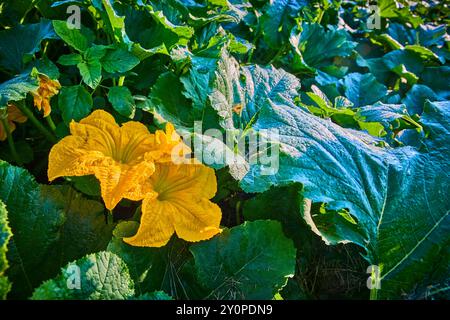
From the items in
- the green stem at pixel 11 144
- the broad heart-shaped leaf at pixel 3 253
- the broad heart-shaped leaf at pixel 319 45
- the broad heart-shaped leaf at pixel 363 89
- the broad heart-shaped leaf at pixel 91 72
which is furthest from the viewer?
the broad heart-shaped leaf at pixel 319 45

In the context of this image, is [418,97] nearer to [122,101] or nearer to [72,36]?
[122,101]

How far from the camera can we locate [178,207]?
1.31 m

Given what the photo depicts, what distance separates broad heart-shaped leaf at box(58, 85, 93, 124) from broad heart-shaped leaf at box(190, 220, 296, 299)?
50 cm

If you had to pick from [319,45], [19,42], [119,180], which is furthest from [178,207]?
[319,45]

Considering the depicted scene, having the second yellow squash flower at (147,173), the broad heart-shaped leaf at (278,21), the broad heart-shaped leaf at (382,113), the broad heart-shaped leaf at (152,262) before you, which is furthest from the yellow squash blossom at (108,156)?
the broad heart-shaped leaf at (278,21)

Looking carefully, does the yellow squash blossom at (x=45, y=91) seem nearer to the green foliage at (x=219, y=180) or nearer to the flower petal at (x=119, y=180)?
the green foliage at (x=219, y=180)

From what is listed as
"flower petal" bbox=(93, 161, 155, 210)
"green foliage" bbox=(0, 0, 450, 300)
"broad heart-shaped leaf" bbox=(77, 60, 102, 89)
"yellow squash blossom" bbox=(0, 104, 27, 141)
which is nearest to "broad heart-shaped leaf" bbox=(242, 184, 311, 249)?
"green foliage" bbox=(0, 0, 450, 300)

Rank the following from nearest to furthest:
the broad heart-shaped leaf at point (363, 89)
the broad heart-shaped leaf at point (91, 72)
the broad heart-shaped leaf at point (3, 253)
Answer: the broad heart-shaped leaf at point (3, 253) → the broad heart-shaped leaf at point (91, 72) → the broad heart-shaped leaf at point (363, 89)

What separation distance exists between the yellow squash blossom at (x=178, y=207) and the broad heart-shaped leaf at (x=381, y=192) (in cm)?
13

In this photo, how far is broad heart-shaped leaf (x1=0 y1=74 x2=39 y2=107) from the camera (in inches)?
50.3

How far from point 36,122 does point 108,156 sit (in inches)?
13.0

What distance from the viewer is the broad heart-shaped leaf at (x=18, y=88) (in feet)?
4.19

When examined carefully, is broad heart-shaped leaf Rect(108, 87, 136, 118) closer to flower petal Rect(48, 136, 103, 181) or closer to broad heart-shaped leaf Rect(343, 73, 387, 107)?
flower petal Rect(48, 136, 103, 181)

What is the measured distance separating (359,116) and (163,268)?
0.76 meters
